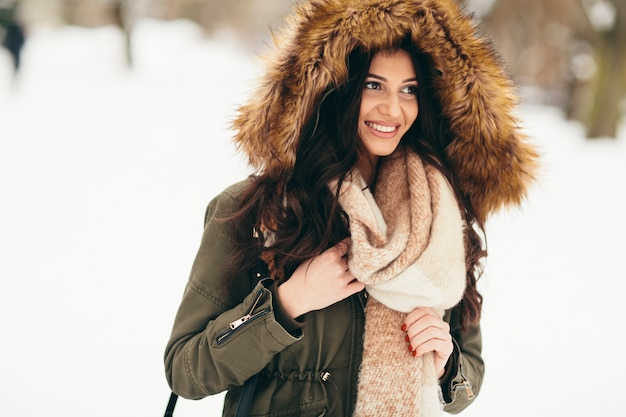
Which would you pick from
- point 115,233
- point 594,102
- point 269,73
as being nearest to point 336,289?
point 269,73

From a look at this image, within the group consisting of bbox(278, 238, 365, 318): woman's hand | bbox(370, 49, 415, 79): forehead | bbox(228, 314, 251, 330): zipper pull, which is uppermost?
bbox(370, 49, 415, 79): forehead

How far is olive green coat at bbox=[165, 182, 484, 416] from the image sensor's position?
1.25m

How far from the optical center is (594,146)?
956cm

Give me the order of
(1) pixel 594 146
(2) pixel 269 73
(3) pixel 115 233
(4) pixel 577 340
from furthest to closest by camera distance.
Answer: (1) pixel 594 146, (3) pixel 115 233, (4) pixel 577 340, (2) pixel 269 73

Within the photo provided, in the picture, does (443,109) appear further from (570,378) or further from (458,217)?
(570,378)

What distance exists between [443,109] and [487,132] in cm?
14

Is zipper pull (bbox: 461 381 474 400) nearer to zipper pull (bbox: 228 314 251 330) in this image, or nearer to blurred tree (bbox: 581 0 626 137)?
zipper pull (bbox: 228 314 251 330)

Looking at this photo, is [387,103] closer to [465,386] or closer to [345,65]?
[345,65]

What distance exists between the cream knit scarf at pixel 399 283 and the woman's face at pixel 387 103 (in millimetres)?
125

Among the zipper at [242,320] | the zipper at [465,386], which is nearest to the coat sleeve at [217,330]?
the zipper at [242,320]

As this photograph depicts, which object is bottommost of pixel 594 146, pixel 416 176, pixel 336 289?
pixel 594 146

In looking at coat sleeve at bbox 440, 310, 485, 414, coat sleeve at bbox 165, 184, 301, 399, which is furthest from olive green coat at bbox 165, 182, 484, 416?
coat sleeve at bbox 440, 310, 485, 414

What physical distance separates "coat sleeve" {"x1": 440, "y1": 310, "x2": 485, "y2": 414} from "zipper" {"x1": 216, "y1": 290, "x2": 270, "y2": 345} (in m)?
0.58

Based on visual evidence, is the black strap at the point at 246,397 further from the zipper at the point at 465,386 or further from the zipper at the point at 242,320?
the zipper at the point at 465,386
